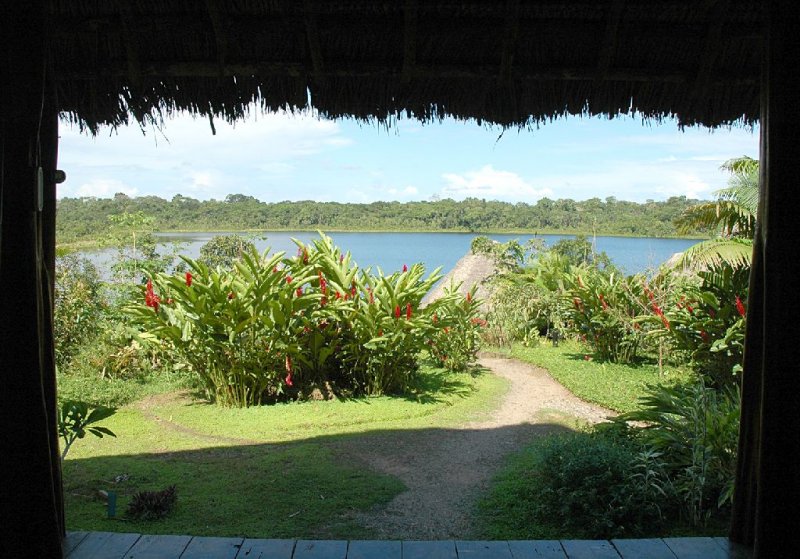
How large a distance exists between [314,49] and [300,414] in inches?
143

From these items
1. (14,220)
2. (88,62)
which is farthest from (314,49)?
(14,220)

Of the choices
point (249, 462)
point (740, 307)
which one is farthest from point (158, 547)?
point (740, 307)

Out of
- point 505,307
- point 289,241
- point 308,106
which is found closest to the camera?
point 308,106

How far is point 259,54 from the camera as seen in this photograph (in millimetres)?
2508

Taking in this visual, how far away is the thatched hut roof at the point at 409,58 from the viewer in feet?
7.71

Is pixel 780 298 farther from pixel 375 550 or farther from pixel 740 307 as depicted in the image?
pixel 740 307

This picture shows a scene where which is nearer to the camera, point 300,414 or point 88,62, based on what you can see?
point 88,62

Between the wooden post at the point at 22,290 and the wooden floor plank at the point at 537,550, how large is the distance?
142 cm

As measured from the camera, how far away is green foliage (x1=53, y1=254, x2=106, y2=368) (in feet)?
22.0

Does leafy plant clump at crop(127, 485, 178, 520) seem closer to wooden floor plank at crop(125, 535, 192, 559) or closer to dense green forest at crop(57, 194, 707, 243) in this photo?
wooden floor plank at crop(125, 535, 192, 559)

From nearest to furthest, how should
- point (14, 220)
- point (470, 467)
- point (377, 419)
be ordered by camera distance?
1. point (14, 220)
2. point (470, 467)
3. point (377, 419)

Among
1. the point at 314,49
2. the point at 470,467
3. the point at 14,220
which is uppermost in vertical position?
the point at 314,49

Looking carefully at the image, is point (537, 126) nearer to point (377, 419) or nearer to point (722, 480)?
point (722, 480)

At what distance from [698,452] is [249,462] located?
265 centimetres
